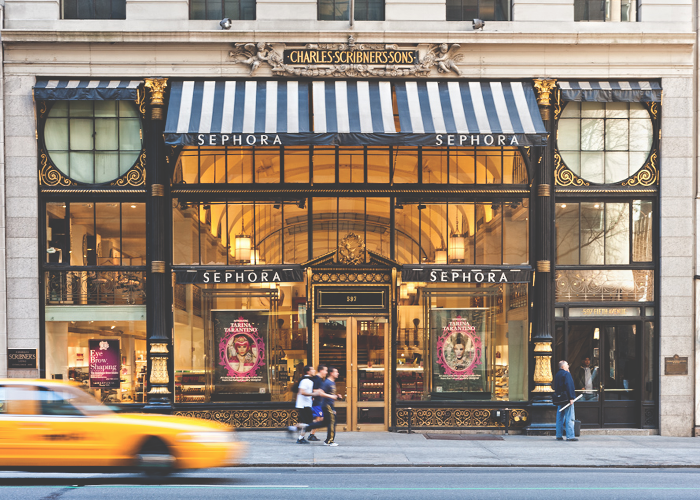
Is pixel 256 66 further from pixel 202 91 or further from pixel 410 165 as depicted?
pixel 410 165

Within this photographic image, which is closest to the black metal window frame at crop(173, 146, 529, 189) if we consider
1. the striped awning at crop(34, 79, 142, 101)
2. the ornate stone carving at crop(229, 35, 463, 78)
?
the ornate stone carving at crop(229, 35, 463, 78)

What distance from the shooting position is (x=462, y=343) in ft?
60.7

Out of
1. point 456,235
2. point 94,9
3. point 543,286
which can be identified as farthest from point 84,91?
point 543,286

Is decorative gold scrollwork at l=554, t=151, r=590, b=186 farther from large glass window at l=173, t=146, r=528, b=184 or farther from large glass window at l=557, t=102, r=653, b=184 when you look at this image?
large glass window at l=173, t=146, r=528, b=184

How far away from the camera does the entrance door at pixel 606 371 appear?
731 inches

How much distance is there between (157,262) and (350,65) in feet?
22.1

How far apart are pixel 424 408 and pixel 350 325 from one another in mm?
2735

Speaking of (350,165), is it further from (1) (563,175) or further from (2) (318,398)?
(2) (318,398)

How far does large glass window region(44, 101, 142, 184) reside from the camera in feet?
59.8

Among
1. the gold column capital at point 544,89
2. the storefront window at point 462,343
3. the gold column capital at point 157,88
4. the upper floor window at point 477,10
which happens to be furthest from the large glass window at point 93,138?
the gold column capital at point 544,89

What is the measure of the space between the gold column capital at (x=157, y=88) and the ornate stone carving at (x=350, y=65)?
1.84 meters

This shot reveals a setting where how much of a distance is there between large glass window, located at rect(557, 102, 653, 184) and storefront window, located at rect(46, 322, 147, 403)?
1154 centimetres

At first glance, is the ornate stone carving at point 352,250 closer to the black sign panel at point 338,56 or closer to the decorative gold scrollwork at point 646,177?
the black sign panel at point 338,56

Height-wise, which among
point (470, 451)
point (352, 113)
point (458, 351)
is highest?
point (352, 113)
